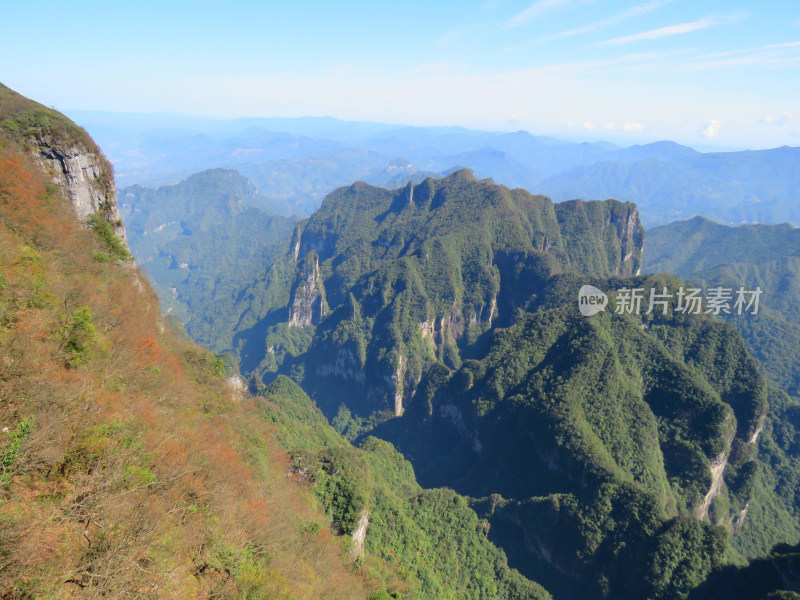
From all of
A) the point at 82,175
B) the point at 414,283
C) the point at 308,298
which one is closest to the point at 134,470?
the point at 82,175

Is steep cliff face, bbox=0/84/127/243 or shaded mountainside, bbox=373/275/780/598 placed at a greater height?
steep cliff face, bbox=0/84/127/243

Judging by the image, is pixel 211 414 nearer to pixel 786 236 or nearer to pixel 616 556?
pixel 616 556

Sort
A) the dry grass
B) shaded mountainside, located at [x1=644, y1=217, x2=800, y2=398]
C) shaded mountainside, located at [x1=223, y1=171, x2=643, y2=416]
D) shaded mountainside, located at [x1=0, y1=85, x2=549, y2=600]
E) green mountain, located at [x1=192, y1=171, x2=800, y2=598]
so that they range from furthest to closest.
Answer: shaded mountainside, located at [x1=644, y1=217, x2=800, y2=398] → shaded mountainside, located at [x1=223, y1=171, x2=643, y2=416] → green mountain, located at [x1=192, y1=171, x2=800, y2=598] → shaded mountainside, located at [x1=0, y1=85, x2=549, y2=600] → the dry grass

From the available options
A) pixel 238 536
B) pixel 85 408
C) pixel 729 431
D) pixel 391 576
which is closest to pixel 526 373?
pixel 729 431

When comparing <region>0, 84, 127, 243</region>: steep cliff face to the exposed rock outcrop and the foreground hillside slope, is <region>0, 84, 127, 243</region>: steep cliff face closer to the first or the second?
the foreground hillside slope

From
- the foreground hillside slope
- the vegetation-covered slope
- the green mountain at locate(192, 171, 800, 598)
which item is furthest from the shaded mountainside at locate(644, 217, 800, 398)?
the foreground hillside slope
